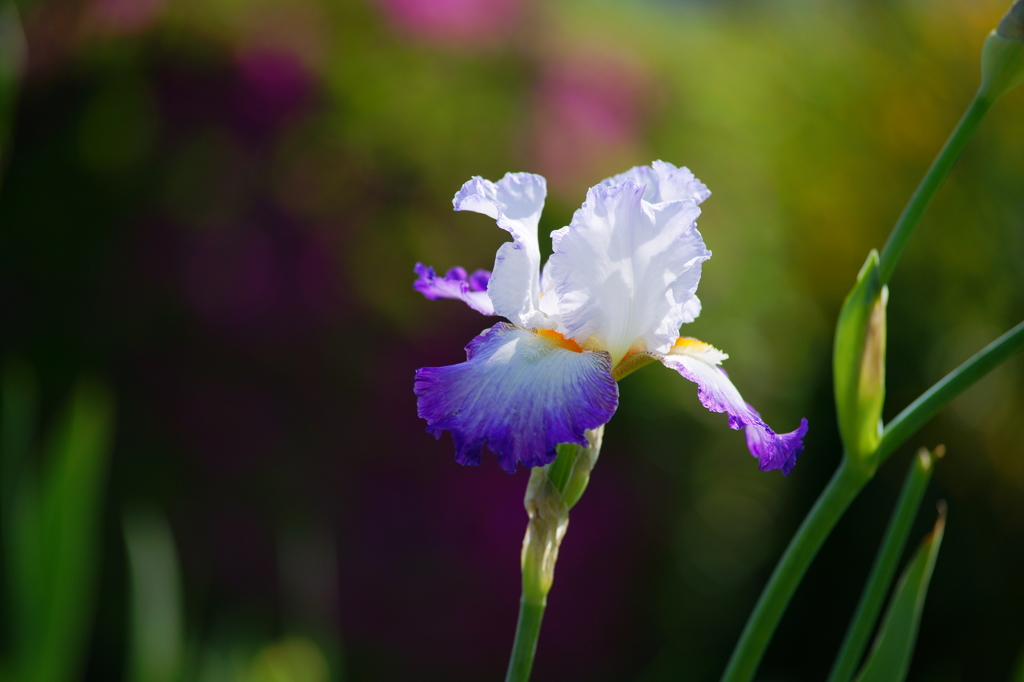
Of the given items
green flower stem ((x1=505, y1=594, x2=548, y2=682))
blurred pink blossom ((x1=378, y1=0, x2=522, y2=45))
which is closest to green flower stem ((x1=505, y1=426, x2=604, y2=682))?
green flower stem ((x1=505, y1=594, x2=548, y2=682))

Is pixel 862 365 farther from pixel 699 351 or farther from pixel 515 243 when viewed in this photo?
pixel 515 243

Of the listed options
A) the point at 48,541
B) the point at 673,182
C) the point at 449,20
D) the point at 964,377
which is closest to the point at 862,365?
the point at 964,377

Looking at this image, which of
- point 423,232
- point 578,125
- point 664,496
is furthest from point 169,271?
point 664,496

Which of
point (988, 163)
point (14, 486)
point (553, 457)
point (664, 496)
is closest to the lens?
point (553, 457)

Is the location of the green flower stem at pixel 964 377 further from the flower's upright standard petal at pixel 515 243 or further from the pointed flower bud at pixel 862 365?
the flower's upright standard petal at pixel 515 243

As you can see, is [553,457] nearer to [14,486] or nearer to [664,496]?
[14,486]

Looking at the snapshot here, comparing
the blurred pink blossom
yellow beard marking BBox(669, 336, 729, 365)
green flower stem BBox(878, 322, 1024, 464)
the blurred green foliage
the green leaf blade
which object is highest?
the blurred pink blossom

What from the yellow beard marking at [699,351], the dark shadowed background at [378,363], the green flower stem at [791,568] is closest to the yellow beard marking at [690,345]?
the yellow beard marking at [699,351]

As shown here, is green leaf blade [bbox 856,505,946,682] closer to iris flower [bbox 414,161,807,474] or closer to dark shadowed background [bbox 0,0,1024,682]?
iris flower [bbox 414,161,807,474]
